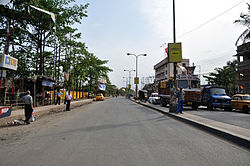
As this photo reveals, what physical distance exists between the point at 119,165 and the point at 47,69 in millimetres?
24197

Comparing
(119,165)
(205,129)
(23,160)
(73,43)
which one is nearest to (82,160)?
(119,165)

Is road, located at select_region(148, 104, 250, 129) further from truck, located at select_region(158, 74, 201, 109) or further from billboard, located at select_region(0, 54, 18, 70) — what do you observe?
billboard, located at select_region(0, 54, 18, 70)

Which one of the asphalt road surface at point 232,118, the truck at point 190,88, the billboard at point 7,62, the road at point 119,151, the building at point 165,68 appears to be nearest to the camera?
the road at point 119,151

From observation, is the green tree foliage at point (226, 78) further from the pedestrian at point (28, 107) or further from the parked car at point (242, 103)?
the pedestrian at point (28, 107)

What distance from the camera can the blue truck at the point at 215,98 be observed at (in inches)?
674

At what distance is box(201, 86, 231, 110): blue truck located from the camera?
56.2 ft

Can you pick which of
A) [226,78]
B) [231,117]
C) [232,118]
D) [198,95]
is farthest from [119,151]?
[226,78]

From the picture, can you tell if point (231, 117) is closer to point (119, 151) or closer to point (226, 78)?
point (119, 151)

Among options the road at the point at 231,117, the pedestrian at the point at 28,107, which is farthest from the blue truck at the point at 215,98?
the pedestrian at the point at 28,107

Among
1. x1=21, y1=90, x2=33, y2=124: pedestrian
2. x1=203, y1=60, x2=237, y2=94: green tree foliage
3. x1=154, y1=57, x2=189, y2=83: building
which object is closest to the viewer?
x1=21, y1=90, x2=33, y2=124: pedestrian

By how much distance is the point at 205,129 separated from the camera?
7.81m

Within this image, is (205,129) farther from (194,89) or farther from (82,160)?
(194,89)

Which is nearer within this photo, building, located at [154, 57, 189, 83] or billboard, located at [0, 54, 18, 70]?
billboard, located at [0, 54, 18, 70]

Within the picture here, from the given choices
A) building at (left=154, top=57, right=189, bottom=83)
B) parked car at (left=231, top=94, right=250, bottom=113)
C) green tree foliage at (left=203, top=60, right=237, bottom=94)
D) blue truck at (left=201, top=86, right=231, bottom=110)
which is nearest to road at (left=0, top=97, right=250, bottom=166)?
parked car at (left=231, top=94, right=250, bottom=113)
